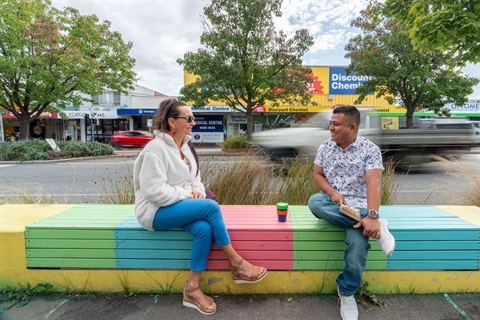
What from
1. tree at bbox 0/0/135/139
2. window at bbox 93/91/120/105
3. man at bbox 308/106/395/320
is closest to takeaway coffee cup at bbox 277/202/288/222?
man at bbox 308/106/395/320

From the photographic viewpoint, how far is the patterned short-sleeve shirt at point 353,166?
2.28 metres

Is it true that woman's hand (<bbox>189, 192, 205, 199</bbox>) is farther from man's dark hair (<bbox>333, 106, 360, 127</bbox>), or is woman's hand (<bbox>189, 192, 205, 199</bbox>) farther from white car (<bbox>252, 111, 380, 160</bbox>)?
white car (<bbox>252, 111, 380, 160</bbox>)

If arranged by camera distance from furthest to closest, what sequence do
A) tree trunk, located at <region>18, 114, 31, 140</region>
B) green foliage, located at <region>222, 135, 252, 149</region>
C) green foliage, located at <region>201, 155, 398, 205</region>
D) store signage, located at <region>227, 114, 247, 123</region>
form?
1. store signage, located at <region>227, 114, 247, 123</region>
2. green foliage, located at <region>222, 135, 252, 149</region>
3. tree trunk, located at <region>18, 114, 31, 140</region>
4. green foliage, located at <region>201, 155, 398, 205</region>

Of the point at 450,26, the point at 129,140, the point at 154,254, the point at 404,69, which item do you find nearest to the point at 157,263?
the point at 154,254

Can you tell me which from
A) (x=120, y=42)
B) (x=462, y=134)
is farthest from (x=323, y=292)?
(x=120, y=42)

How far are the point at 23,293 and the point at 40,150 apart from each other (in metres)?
15.2

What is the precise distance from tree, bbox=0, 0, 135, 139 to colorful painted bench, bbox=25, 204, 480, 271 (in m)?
16.4

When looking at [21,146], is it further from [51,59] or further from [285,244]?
[285,244]

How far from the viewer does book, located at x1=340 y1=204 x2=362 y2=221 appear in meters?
2.10

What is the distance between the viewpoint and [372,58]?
1623 centimetres

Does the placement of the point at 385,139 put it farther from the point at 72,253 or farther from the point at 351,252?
the point at 72,253

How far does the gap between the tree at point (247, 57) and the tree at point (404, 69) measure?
344cm

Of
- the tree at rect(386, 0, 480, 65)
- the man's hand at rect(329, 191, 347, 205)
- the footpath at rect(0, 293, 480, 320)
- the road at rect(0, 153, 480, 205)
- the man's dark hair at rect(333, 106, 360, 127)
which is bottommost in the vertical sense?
the footpath at rect(0, 293, 480, 320)

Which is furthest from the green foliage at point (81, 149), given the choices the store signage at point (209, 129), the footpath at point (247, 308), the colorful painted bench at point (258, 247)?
the footpath at point (247, 308)
